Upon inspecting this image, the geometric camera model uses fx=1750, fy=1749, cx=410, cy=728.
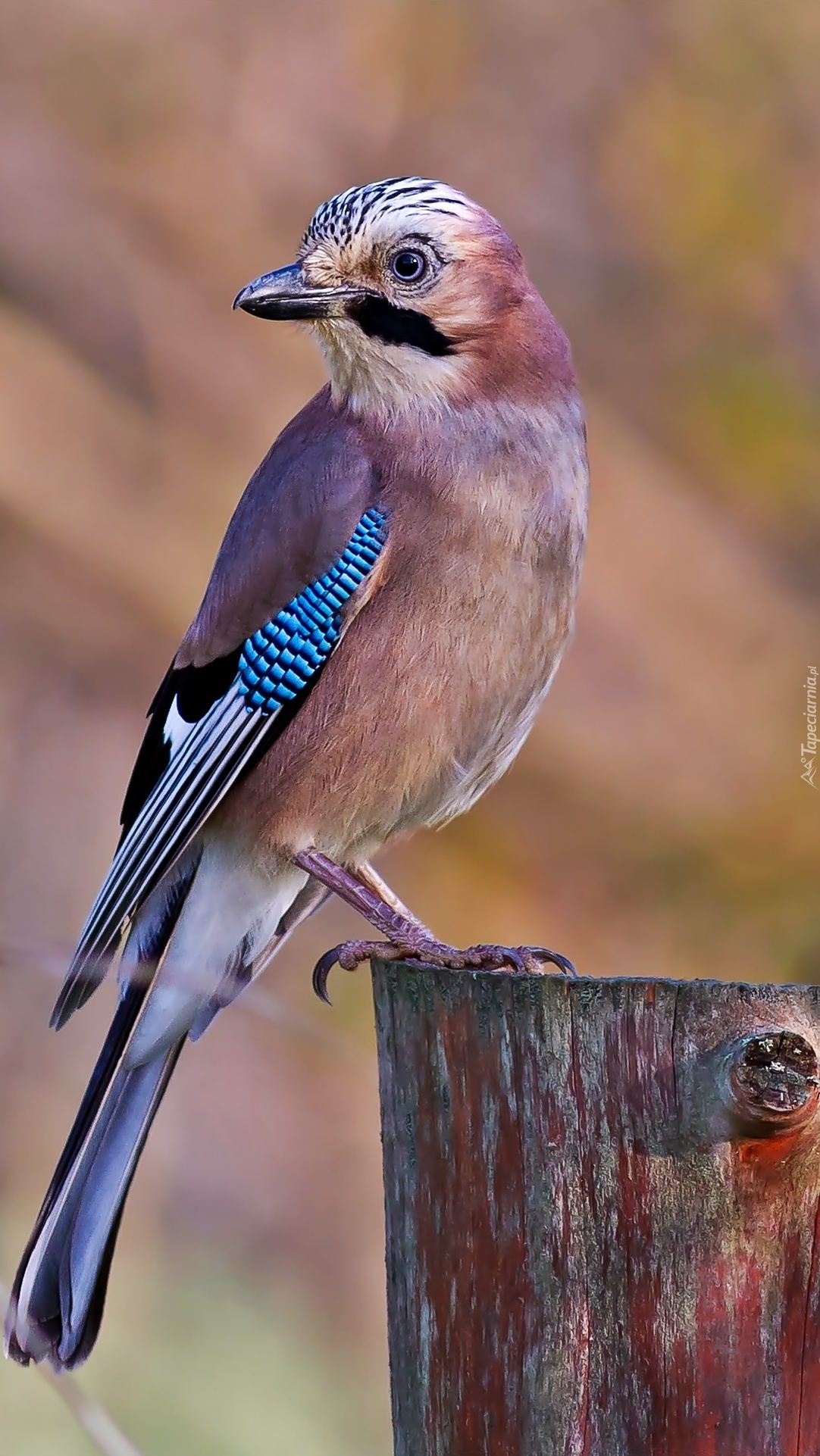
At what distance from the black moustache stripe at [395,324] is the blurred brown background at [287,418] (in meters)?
2.79

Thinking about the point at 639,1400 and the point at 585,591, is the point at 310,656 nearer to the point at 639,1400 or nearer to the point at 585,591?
the point at 639,1400

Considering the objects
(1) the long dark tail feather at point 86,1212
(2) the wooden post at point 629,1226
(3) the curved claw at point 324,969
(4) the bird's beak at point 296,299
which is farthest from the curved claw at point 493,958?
(4) the bird's beak at point 296,299

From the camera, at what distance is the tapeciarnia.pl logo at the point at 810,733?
19.1ft

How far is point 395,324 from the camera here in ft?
11.1

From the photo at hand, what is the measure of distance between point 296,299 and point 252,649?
2.24 ft

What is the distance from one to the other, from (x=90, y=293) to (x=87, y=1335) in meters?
4.37

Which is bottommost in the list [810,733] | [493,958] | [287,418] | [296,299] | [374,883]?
[493,958]

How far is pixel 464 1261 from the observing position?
224 cm

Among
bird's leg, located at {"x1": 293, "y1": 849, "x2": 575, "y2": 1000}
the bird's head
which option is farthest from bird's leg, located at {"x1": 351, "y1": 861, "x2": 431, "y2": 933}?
the bird's head

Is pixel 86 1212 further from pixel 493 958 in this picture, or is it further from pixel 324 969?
pixel 493 958

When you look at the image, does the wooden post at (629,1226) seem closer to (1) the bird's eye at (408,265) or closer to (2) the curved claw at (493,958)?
(2) the curved claw at (493,958)

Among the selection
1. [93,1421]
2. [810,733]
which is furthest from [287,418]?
[93,1421]

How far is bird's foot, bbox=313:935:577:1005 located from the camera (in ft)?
10.4

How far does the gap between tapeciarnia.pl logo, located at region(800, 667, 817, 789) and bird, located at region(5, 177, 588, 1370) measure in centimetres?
246
